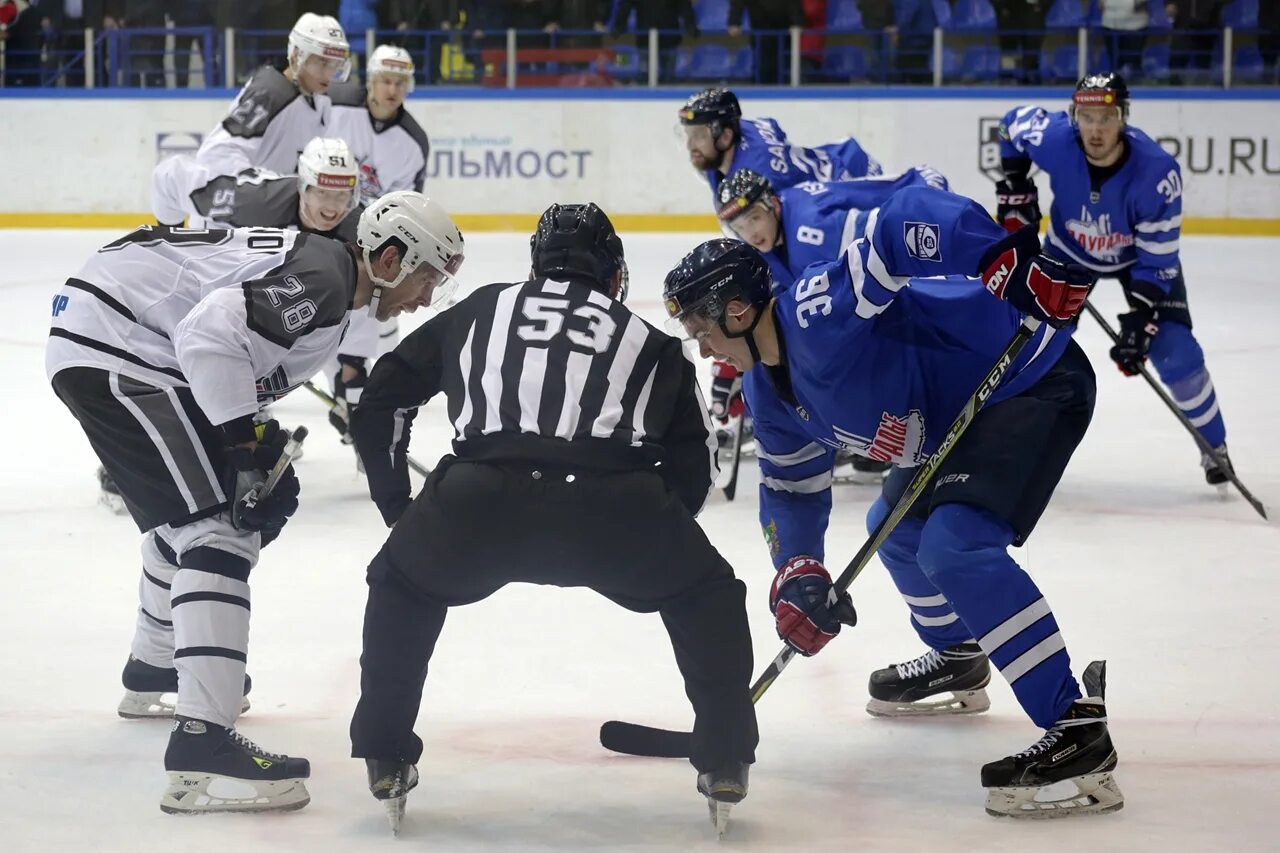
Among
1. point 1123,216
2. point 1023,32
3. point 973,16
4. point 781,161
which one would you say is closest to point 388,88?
point 781,161

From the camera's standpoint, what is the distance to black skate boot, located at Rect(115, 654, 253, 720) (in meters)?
3.05

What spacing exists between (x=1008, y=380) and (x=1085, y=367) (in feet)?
0.68

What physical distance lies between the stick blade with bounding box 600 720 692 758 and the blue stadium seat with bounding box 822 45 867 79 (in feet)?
31.5

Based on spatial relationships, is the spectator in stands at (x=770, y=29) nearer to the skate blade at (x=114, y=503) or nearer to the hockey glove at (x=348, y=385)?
the hockey glove at (x=348, y=385)

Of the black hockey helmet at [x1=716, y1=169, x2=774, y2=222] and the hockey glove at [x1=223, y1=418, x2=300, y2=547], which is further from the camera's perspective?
the black hockey helmet at [x1=716, y1=169, x2=774, y2=222]

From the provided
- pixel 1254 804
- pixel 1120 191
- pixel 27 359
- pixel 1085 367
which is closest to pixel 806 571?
pixel 1085 367

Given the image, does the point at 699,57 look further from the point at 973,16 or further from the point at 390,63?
the point at 390,63

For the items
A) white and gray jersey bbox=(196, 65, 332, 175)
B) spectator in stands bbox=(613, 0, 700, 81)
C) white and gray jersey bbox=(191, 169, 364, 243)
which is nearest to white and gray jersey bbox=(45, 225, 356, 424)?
white and gray jersey bbox=(191, 169, 364, 243)

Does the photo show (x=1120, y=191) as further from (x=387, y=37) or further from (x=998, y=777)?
(x=387, y=37)

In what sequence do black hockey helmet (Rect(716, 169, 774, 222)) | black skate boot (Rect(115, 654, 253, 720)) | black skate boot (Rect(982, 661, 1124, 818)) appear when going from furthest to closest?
black hockey helmet (Rect(716, 169, 774, 222)) → black skate boot (Rect(115, 654, 253, 720)) → black skate boot (Rect(982, 661, 1124, 818))

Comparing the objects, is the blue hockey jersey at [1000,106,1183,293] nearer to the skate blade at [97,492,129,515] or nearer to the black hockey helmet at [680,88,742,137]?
the black hockey helmet at [680,88,742,137]

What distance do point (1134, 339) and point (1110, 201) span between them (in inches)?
20.0

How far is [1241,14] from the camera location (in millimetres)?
11789

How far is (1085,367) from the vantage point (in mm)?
2855
